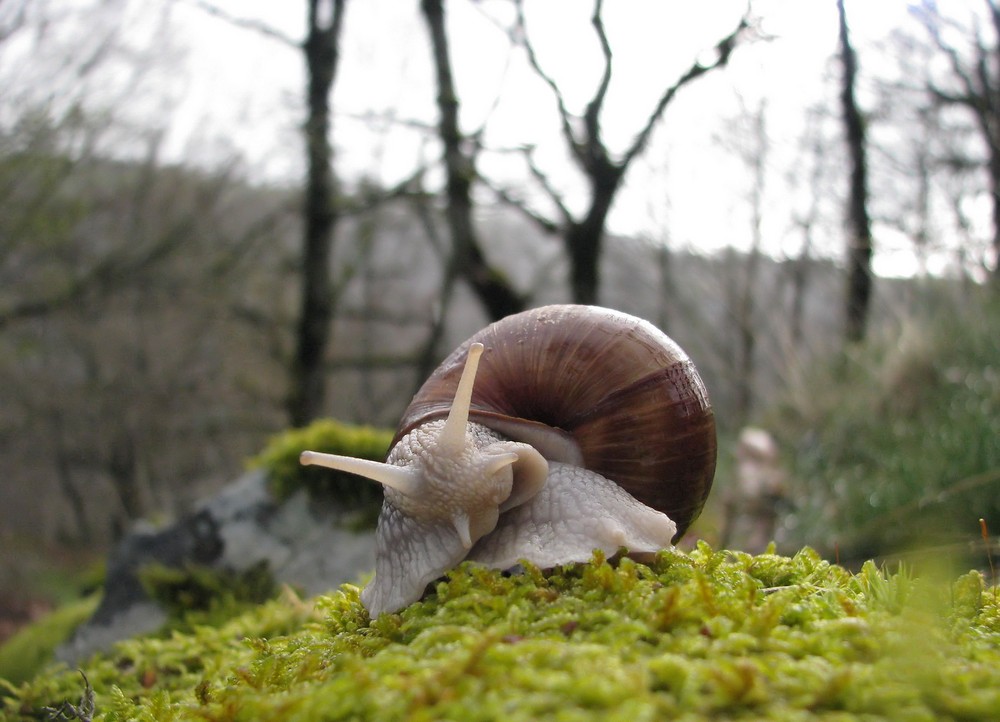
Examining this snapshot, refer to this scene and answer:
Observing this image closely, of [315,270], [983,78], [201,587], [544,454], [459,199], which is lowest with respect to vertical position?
[201,587]

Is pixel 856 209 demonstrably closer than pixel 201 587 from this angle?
No

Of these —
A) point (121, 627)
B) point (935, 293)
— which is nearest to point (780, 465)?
point (935, 293)

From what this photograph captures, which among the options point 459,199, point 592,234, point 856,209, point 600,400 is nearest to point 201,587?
point 600,400

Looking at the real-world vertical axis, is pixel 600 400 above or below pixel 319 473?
above

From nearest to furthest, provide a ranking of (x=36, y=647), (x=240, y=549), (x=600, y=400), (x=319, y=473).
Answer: (x=600, y=400)
(x=240, y=549)
(x=36, y=647)
(x=319, y=473)

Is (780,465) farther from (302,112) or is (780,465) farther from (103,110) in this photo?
(103,110)

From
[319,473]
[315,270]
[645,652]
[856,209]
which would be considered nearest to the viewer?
[645,652]

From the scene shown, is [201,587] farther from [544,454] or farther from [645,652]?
[645,652]
